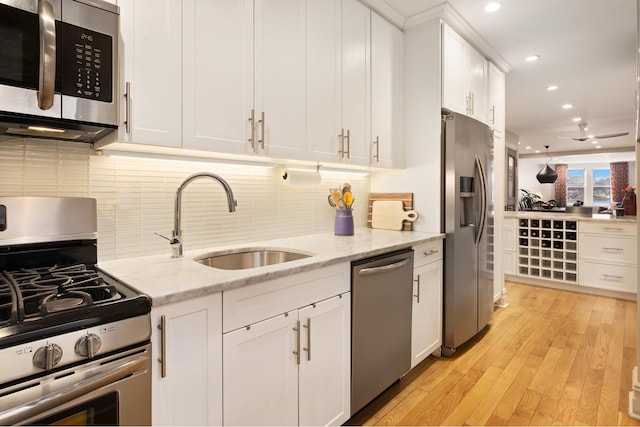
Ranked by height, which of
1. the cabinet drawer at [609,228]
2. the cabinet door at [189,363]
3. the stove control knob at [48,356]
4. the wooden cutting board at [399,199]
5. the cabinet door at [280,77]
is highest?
the cabinet door at [280,77]

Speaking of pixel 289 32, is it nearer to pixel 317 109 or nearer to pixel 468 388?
pixel 317 109

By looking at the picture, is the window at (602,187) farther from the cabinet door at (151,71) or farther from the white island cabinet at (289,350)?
the cabinet door at (151,71)

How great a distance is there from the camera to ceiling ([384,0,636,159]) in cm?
248

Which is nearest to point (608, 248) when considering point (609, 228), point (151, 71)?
point (609, 228)

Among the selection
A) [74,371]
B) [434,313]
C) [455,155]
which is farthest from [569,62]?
[74,371]

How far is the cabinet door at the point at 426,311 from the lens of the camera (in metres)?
2.21

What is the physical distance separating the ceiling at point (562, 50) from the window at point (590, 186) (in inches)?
274

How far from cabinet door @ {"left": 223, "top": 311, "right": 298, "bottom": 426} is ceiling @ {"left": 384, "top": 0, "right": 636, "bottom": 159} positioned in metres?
2.27

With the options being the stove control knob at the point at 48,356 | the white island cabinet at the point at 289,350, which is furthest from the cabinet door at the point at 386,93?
the stove control knob at the point at 48,356

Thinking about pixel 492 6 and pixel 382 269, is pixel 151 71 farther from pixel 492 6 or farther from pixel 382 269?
pixel 492 6

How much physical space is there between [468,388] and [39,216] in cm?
235

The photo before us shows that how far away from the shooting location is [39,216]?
1.23 meters

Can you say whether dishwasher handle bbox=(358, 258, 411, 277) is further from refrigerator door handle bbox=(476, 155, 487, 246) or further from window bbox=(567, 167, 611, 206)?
window bbox=(567, 167, 611, 206)

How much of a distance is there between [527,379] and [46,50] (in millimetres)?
2887
